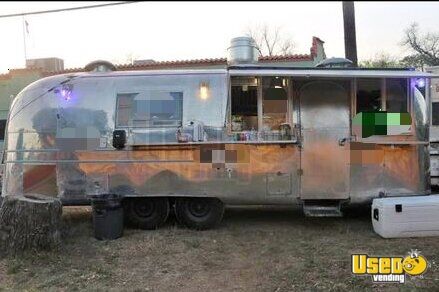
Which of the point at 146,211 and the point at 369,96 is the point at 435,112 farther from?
the point at 146,211

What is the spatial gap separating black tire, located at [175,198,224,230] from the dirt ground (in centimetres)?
19

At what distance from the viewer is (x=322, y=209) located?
9141 mm

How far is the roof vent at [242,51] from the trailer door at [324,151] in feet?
6.06

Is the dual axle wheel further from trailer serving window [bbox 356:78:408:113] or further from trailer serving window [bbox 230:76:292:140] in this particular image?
trailer serving window [bbox 356:78:408:113]

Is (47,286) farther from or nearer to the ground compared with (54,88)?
nearer to the ground

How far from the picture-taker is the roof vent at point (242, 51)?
1038cm

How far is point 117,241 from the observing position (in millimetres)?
8438

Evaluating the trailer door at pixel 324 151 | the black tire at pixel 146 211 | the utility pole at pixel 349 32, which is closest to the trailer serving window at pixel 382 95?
the trailer door at pixel 324 151

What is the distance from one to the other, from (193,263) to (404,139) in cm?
441

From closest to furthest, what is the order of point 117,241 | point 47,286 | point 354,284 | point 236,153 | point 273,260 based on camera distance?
point 354,284
point 47,286
point 273,260
point 117,241
point 236,153

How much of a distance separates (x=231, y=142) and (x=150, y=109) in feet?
5.11

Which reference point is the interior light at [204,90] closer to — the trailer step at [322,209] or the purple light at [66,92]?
the purple light at [66,92]

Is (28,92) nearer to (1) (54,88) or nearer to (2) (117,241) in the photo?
(1) (54,88)

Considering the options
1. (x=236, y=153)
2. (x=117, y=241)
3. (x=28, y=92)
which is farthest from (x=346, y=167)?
(x=28, y=92)
